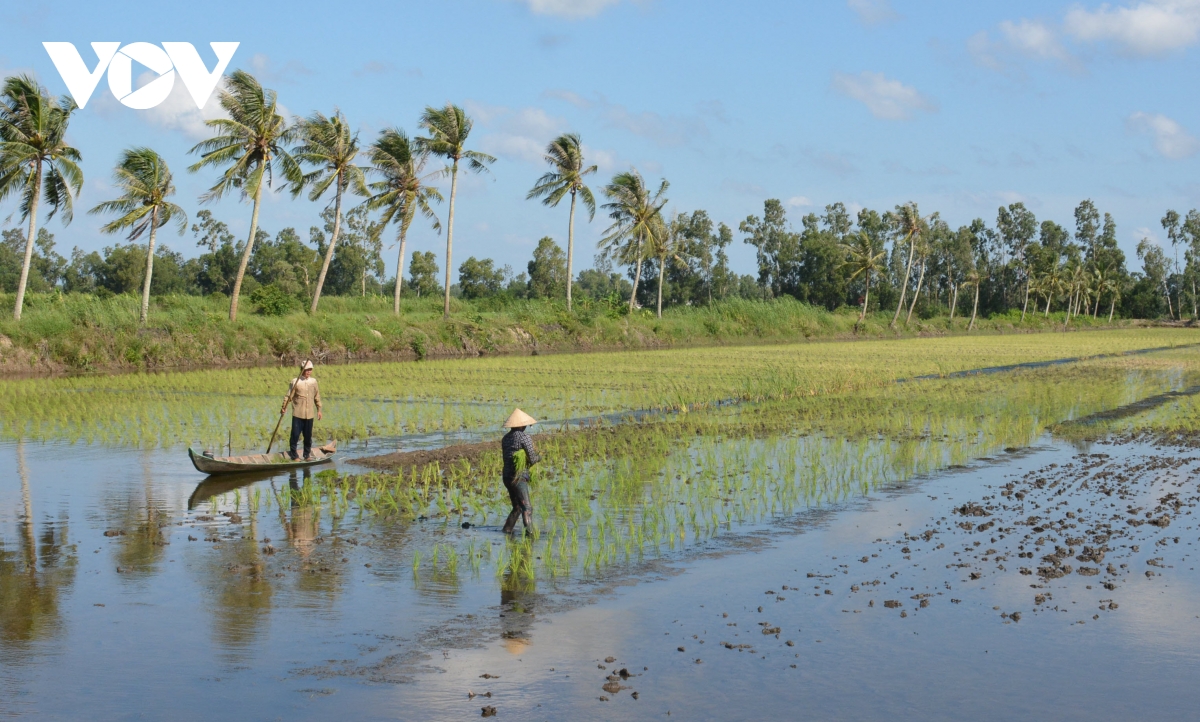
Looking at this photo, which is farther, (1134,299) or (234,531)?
(1134,299)

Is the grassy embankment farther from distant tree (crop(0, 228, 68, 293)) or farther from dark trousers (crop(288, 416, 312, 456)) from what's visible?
distant tree (crop(0, 228, 68, 293))

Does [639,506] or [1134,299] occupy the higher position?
[1134,299]

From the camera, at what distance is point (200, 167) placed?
1443 inches

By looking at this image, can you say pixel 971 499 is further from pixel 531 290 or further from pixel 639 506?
pixel 531 290

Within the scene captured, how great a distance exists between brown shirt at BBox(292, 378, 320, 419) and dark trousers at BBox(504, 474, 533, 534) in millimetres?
4854

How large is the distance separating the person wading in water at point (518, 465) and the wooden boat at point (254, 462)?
14.7 ft

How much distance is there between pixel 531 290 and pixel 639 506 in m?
67.1

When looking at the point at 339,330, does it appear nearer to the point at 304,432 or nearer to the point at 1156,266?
the point at 304,432

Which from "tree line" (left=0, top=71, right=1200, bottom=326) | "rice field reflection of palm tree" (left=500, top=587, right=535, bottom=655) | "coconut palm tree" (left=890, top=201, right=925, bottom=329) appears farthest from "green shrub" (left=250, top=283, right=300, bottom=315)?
"coconut palm tree" (left=890, top=201, right=925, bottom=329)

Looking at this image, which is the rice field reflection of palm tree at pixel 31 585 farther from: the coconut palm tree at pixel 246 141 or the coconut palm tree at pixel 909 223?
the coconut palm tree at pixel 909 223

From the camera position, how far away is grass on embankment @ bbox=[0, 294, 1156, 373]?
3177 cm

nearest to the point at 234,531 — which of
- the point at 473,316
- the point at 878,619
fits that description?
the point at 878,619

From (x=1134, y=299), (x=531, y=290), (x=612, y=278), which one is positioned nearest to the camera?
(x=531, y=290)

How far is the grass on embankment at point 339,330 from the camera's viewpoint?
104 feet
